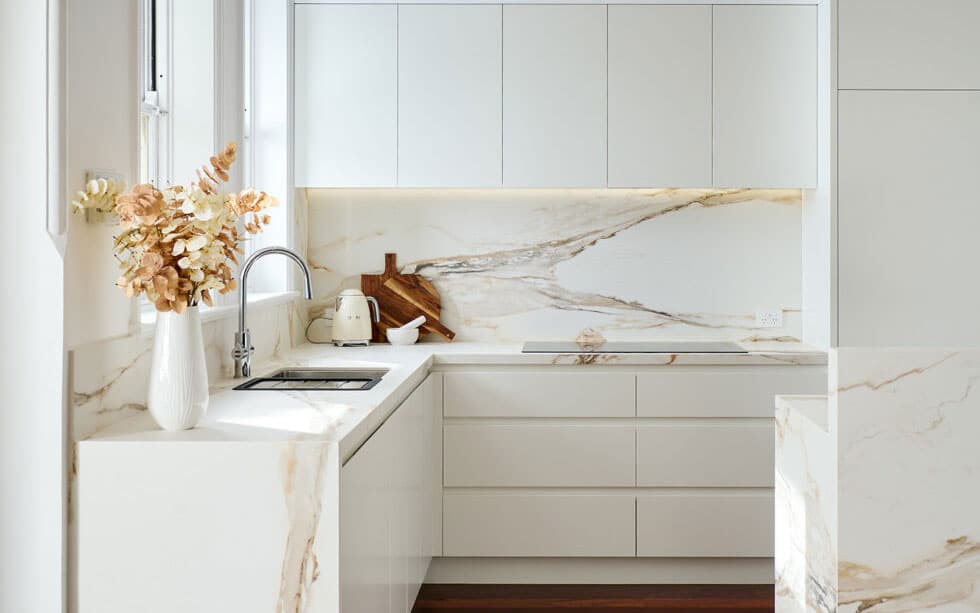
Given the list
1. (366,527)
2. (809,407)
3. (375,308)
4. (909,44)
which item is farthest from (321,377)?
(909,44)

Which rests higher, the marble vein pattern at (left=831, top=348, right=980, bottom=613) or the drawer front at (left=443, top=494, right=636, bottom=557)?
the marble vein pattern at (left=831, top=348, right=980, bottom=613)

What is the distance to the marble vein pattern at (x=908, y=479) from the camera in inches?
65.9

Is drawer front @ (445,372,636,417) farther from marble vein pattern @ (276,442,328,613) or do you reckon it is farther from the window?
marble vein pattern @ (276,442,328,613)

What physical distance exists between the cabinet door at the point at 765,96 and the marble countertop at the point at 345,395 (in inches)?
27.0

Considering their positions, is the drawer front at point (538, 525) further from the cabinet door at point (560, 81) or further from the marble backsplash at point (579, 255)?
the cabinet door at point (560, 81)

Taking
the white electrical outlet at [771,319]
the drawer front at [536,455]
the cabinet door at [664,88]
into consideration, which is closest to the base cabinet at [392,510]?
the drawer front at [536,455]

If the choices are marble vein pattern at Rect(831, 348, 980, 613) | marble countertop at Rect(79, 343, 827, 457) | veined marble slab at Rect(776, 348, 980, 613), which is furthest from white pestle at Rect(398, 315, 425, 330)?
marble vein pattern at Rect(831, 348, 980, 613)

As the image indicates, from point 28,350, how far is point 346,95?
218cm

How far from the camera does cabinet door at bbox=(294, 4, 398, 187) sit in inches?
148

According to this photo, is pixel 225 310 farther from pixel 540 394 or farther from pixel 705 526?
pixel 705 526

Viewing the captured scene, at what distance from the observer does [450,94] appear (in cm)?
374

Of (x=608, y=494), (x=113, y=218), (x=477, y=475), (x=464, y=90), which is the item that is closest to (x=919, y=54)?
(x=464, y=90)

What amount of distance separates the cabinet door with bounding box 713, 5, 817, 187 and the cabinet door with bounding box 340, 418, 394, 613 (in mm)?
1995

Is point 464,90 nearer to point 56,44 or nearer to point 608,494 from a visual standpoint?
point 608,494
